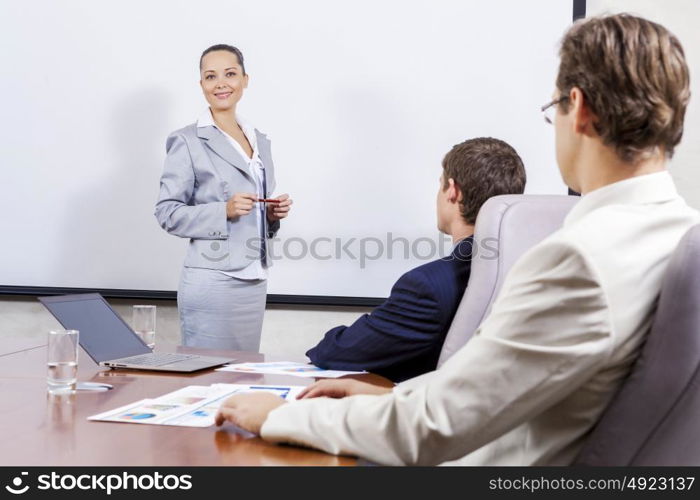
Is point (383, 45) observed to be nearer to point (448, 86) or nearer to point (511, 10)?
point (448, 86)

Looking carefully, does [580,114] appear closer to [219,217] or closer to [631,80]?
[631,80]

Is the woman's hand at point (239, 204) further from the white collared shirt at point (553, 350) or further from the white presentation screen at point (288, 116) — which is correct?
the white collared shirt at point (553, 350)

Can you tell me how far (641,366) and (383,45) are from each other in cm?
273

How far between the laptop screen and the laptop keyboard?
0.14 ft

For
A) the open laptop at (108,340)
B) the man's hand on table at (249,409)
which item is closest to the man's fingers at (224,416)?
the man's hand on table at (249,409)

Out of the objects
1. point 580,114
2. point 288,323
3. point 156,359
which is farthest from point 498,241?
point 288,323

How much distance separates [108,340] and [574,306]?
1.32m

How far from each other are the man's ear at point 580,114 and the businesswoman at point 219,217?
1993 millimetres

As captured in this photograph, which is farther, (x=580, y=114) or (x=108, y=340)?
(x=108, y=340)

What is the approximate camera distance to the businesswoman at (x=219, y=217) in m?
2.96

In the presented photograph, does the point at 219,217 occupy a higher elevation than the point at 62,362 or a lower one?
higher

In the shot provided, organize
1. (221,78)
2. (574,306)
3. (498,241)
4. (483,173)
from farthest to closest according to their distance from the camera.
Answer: (221,78) → (483,173) → (498,241) → (574,306)

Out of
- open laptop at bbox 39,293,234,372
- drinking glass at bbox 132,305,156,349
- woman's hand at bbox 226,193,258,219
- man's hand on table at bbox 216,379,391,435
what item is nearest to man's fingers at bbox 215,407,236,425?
man's hand on table at bbox 216,379,391,435

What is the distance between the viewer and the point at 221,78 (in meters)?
3.12
